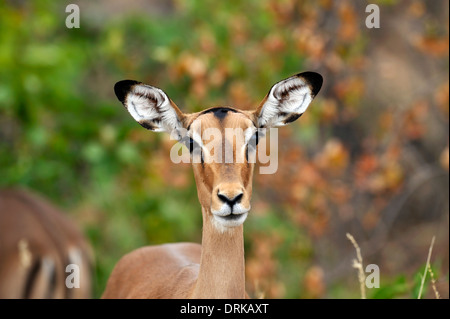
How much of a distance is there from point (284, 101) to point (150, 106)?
680 mm

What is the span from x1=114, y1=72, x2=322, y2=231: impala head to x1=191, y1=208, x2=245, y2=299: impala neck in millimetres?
68

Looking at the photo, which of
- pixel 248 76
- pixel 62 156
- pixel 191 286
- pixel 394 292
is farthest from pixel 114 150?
pixel 191 286

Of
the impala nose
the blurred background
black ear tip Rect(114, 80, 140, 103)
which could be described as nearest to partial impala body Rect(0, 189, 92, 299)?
the blurred background

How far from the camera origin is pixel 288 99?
3.70m

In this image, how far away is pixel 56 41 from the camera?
1393 cm

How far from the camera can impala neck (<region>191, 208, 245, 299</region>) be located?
351cm

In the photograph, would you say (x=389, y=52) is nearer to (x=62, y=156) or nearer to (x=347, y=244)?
(x=347, y=244)

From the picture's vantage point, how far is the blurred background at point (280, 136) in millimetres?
9211

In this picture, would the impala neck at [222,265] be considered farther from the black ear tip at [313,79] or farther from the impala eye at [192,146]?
the black ear tip at [313,79]

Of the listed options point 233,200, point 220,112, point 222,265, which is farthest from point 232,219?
point 220,112

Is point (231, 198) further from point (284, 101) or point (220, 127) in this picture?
point (284, 101)

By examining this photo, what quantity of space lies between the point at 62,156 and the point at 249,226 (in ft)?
9.49

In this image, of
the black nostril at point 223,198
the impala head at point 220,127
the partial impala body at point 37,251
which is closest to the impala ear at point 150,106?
the impala head at point 220,127

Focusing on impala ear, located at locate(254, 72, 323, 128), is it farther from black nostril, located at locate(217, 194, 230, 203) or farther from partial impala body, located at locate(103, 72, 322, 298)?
black nostril, located at locate(217, 194, 230, 203)
